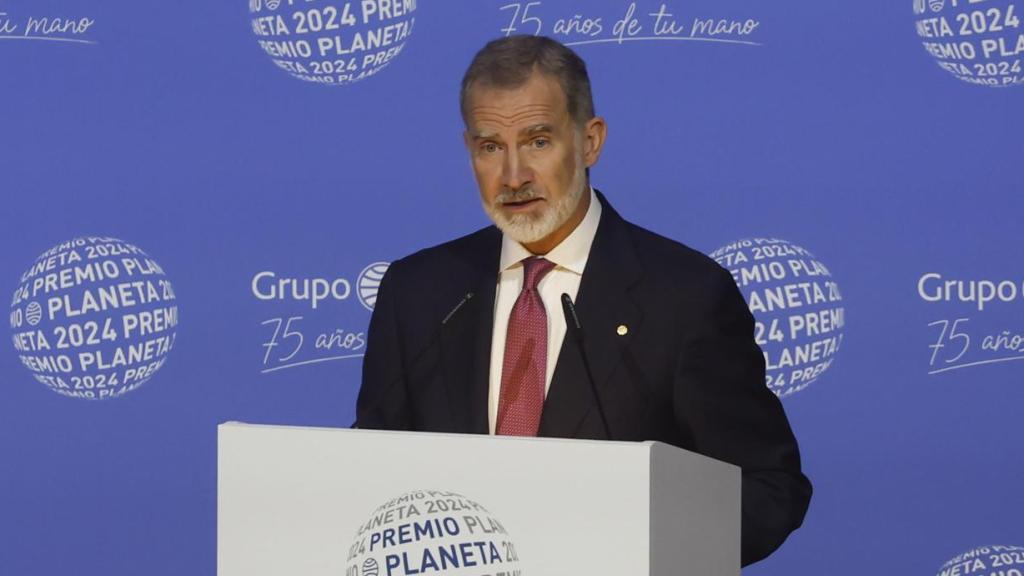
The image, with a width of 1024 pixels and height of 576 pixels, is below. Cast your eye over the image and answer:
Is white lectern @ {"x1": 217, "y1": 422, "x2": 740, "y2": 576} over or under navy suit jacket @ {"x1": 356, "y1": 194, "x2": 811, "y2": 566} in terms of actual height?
under

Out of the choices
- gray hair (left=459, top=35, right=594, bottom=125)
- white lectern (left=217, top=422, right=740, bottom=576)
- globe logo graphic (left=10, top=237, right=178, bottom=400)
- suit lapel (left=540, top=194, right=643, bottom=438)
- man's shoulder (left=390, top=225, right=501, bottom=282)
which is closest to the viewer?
white lectern (left=217, top=422, right=740, bottom=576)

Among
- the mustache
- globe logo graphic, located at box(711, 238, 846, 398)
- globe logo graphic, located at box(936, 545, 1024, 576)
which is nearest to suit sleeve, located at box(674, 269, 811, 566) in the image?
the mustache

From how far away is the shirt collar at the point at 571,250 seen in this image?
98.6 inches

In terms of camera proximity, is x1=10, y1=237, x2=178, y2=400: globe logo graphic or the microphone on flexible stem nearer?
the microphone on flexible stem

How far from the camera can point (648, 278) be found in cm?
247

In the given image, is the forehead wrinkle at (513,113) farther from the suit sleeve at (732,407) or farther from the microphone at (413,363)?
the suit sleeve at (732,407)

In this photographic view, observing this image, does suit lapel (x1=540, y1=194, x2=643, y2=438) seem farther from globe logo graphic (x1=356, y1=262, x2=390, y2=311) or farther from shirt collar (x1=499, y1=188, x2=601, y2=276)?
globe logo graphic (x1=356, y1=262, x2=390, y2=311)

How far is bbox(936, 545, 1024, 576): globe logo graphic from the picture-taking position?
3.36 meters

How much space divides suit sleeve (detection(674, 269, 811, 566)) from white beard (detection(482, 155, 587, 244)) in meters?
0.28

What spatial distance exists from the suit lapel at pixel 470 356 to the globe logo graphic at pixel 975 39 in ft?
4.66

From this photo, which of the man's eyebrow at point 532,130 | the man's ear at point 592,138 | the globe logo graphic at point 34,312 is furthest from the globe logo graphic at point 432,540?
the globe logo graphic at point 34,312

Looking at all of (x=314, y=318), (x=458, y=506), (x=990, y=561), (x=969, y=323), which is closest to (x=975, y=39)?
(x=969, y=323)

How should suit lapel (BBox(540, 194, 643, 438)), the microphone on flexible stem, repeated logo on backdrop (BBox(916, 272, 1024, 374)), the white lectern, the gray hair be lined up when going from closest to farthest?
1. the white lectern
2. the microphone on flexible stem
3. suit lapel (BBox(540, 194, 643, 438))
4. the gray hair
5. repeated logo on backdrop (BBox(916, 272, 1024, 374))

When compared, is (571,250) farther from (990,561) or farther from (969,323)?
(990,561)
